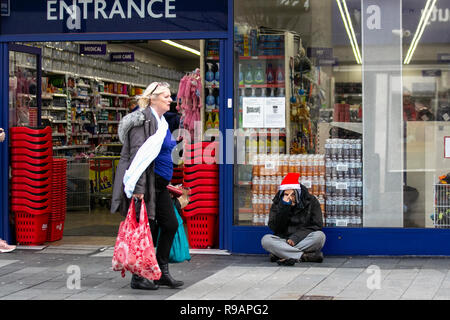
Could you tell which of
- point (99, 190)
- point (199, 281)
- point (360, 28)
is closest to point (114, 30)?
point (360, 28)

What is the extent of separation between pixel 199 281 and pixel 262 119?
252 cm

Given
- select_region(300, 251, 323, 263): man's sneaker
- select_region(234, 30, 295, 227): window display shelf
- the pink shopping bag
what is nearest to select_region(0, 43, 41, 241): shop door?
select_region(234, 30, 295, 227): window display shelf

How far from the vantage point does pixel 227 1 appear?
9.59 m

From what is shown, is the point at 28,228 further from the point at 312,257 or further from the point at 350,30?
the point at 350,30

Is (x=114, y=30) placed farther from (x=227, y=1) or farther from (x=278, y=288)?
(x=278, y=288)

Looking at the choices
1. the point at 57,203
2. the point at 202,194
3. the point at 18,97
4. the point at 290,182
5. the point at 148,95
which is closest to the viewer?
the point at 148,95

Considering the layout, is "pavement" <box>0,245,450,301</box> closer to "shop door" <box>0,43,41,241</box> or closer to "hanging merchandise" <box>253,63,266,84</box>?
"shop door" <box>0,43,41,241</box>

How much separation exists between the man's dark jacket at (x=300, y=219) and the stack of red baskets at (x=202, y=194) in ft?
3.53

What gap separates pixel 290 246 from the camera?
8664 mm

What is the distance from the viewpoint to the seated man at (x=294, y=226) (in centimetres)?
866

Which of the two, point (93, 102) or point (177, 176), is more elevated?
point (93, 102)

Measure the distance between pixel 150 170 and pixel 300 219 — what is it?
2356 mm

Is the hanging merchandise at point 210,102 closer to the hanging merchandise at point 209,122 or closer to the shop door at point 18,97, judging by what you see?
the hanging merchandise at point 209,122

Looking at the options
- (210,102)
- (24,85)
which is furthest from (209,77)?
(24,85)
